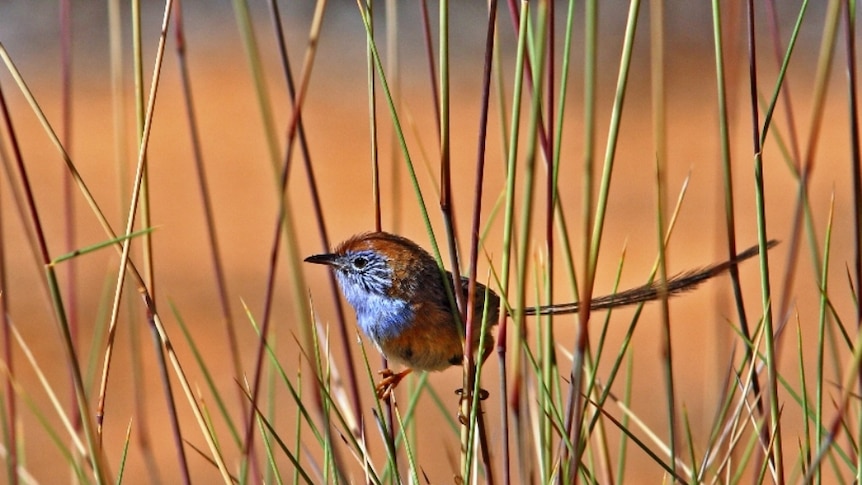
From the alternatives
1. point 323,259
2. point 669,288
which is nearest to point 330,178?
point 323,259

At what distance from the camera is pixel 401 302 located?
3309 mm

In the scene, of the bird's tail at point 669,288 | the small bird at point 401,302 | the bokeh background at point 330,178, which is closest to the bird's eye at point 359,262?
the small bird at point 401,302

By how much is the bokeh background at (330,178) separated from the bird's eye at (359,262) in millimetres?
2964

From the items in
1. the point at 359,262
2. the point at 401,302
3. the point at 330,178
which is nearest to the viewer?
the point at 401,302

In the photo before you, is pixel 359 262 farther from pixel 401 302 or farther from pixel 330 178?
pixel 330 178

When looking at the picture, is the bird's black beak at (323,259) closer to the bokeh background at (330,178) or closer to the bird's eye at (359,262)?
the bird's eye at (359,262)

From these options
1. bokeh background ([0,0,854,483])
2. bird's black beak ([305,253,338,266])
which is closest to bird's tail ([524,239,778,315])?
bird's black beak ([305,253,338,266])

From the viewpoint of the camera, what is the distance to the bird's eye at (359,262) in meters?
3.43

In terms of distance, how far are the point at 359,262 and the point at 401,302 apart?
0.24 meters

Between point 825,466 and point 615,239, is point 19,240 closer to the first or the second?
point 615,239

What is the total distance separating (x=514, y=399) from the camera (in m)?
1.91

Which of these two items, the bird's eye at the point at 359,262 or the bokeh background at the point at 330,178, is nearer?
the bird's eye at the point at 359,262

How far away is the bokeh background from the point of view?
7.43 metres

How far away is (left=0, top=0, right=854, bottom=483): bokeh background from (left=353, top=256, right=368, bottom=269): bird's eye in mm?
2964
